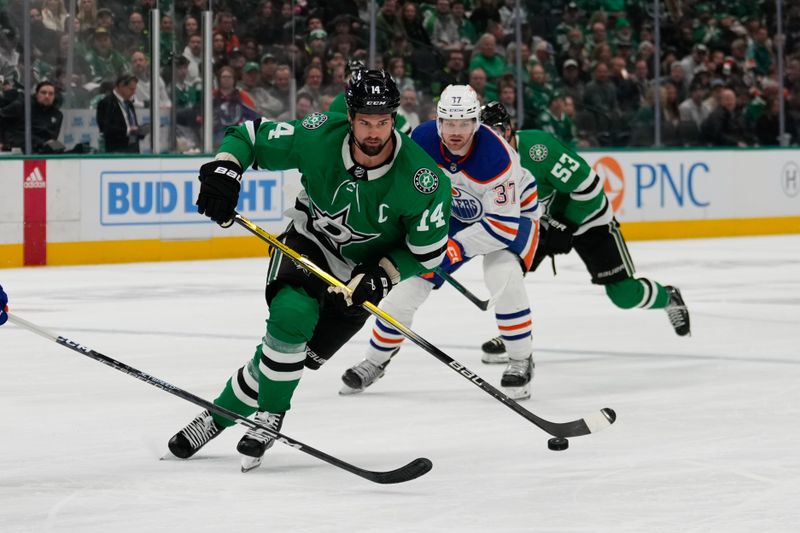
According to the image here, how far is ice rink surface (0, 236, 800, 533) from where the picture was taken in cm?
311

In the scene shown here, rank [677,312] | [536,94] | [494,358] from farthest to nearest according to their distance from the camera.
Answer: [536,94] → [677,312] → [494,358]

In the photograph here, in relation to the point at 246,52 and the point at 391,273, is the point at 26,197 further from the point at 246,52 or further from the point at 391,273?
the point at 391,273

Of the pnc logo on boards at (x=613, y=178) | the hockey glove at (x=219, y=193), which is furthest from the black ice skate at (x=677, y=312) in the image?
the pnc logo on boards at (x=613, y=178)

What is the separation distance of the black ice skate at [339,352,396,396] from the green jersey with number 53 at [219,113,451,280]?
43.2 inches

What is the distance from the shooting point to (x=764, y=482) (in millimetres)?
3418

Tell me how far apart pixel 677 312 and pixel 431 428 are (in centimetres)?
208

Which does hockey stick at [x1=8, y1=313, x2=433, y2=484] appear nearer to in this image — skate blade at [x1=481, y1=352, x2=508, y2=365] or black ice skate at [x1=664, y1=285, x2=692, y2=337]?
skate blade at [x1=481, y1=352, x2=508, y2=365]

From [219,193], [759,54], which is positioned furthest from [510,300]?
[759,54]

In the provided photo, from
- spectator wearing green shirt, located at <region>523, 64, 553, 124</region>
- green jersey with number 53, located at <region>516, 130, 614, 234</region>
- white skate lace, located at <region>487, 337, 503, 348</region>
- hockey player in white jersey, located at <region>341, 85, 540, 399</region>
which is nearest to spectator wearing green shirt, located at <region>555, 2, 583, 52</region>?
spectator wearing green shirt, located at <region>523, 64, 553, 124</region>

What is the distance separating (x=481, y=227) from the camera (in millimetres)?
4719

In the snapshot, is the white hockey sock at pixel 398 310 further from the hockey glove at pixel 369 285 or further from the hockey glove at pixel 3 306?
the hockey glove at pixel 3 306

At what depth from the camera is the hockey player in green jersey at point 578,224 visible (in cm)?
532

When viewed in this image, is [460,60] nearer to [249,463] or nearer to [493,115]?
[493,115]

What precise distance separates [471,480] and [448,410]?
101 cm
